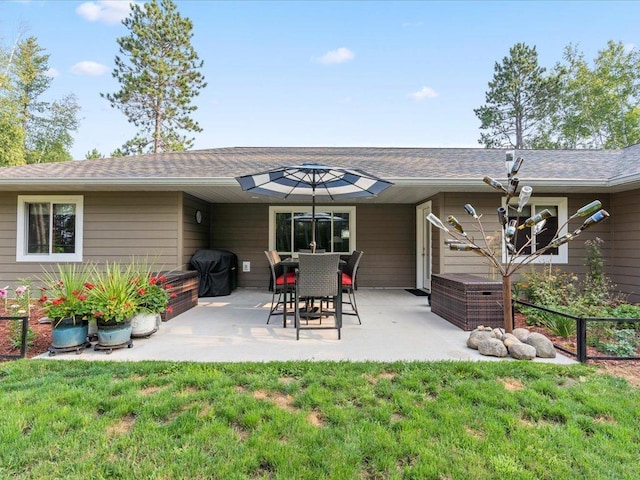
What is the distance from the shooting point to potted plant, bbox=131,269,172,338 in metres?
3.71

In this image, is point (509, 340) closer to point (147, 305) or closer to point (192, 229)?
point (147, 305)

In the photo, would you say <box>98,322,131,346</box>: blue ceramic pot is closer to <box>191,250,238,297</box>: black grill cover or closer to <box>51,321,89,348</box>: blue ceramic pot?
<box>51,321,89,348</box>: blue ceramic pot

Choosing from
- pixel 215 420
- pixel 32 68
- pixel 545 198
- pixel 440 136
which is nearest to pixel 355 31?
pixel 545 198

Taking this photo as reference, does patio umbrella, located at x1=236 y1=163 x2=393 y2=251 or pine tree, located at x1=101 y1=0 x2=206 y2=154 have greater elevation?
pine tree, located at x1=101 y1=0 x2=206 y2=154

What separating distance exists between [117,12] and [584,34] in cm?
2413

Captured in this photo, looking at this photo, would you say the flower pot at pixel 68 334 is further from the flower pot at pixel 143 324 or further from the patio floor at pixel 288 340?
the flower pot at pixel 143 324

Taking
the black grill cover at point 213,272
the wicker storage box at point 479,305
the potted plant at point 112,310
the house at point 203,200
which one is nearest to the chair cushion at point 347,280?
the wicker storage box at point 479,305

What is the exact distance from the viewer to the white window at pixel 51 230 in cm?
647

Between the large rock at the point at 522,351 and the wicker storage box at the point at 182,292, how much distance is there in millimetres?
4266

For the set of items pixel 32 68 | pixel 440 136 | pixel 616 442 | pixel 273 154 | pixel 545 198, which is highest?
pixel 32 68

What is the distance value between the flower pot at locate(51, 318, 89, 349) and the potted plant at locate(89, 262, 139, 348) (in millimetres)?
160

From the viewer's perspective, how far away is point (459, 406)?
226cm

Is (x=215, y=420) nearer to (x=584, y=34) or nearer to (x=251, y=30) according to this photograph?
(x=251, y=30)

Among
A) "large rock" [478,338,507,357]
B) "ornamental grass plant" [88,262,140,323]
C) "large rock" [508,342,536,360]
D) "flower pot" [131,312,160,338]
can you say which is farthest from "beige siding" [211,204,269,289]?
"large rock" [508,342,536,360]
